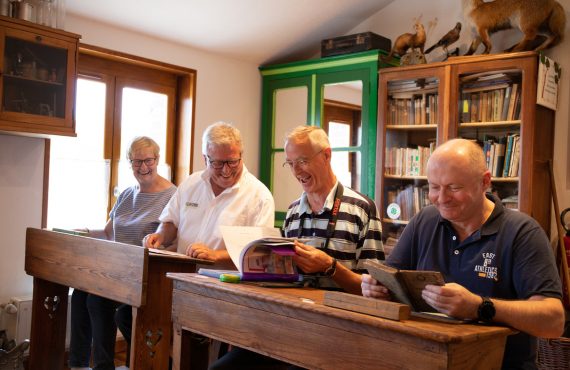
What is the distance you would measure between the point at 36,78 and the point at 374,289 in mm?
2478

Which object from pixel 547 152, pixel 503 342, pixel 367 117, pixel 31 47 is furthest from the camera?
pixel 367 117

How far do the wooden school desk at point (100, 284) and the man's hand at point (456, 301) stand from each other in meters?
1.13

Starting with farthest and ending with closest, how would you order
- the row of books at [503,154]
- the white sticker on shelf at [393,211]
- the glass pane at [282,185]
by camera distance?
the glass pane at [282,185] → the white sticker on shelf at [393,211] → the row of books at [503,154]

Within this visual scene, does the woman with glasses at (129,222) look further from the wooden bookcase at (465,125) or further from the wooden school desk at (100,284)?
the wooden bookcase at (465,125)

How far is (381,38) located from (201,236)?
240 centimetres

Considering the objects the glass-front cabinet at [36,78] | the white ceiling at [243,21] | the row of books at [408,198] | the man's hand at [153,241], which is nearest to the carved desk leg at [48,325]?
the man's hand at [153,241]

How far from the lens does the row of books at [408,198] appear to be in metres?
4.10

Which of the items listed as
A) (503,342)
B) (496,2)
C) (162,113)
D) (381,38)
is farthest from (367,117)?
(503,342)

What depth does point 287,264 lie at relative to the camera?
203cm

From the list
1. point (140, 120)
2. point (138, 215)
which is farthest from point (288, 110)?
point (138, 215)

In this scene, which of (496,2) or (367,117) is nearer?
(496,2)

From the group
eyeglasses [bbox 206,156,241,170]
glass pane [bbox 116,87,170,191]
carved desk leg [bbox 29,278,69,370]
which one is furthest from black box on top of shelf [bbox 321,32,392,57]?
carved desk leg [bbox 29,278,69,370]

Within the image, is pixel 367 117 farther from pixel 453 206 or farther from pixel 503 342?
pixel 503 342

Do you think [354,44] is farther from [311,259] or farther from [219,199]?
[311,259]
